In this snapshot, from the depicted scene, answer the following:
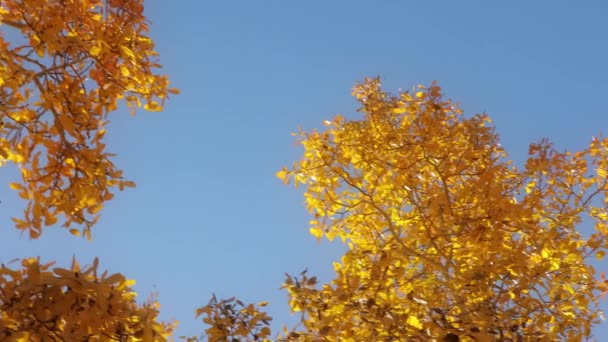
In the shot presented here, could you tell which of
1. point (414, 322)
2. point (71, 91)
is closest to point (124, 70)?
point (71, 91)

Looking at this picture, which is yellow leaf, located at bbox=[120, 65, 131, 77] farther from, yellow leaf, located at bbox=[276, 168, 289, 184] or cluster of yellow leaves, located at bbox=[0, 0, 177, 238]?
yellow leaf, located at bbox=[276, 168, 289, 184]

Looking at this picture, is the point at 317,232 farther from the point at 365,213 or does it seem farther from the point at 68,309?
the point at 68,309

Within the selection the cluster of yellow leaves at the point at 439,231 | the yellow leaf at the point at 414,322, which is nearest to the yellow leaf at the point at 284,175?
the cluster of yellow leaves at the point at 439,231

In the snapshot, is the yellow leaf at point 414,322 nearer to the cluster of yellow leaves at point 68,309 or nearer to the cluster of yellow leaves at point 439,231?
the cluster of yellow leaves at point 439,231

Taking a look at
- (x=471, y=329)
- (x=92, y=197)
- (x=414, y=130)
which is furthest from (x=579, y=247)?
(x=92, y=197)

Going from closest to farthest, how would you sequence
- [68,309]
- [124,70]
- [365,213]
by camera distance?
[68,309] < [124,70] < [365,213]

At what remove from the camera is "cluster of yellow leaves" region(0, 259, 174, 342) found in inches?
132

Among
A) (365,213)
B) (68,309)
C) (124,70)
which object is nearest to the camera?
(68,309)

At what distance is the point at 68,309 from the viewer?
3375 mm

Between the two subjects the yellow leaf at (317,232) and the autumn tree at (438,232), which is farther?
the yellow leaf at (317,232)

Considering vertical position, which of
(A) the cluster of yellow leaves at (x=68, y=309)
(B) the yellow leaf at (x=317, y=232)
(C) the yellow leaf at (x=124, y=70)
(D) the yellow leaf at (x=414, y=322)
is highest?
(B) the yellow leaf at (x=317, y=232)

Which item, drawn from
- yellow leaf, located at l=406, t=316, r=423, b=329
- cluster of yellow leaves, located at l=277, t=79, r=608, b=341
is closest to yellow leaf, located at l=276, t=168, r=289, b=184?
cluster of yellow leaves, located at l=277, t=79, r=608, b=341

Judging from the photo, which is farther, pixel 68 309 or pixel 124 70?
pixel 124 70

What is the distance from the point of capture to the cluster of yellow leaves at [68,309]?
3.36 meters
